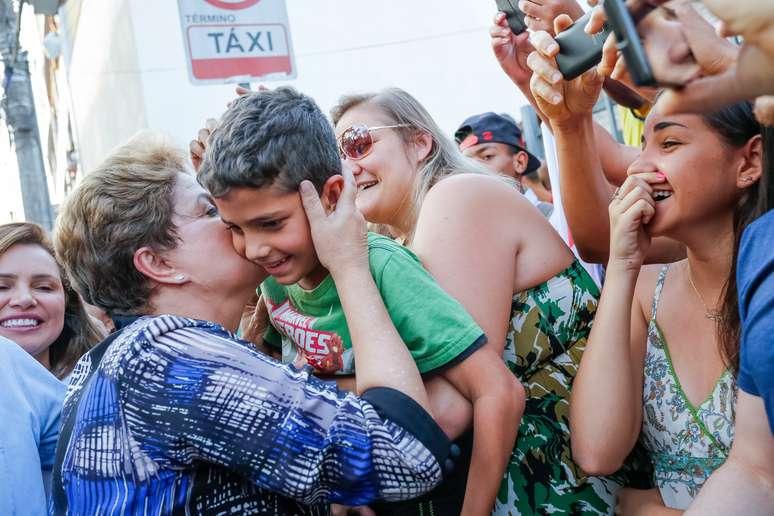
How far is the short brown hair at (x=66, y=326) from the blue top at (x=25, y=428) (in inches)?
36.4

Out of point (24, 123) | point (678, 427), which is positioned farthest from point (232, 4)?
point (24, 123)

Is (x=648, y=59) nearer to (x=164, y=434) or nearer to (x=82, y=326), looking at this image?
(x=164, y=434)

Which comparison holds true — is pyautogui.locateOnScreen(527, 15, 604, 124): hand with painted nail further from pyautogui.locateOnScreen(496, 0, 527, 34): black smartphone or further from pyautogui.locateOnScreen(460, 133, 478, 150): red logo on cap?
pyautogui.locateOnScreen(460, 133, 478, 150): red logo on cap

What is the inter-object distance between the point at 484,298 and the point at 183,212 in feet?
2.58

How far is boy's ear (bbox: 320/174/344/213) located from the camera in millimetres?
1951

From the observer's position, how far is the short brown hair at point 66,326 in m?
3.43

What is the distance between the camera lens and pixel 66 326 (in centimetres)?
356

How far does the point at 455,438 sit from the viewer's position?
6.14 feet

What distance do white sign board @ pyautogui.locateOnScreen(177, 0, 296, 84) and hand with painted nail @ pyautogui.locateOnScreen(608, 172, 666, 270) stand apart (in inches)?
145

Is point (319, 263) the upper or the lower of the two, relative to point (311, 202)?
lower

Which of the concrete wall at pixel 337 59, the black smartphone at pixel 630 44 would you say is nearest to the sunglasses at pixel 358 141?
the black smartphone at pixel 630 44

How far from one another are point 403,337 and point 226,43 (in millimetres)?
3997

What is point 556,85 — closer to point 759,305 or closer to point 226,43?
point 759,305

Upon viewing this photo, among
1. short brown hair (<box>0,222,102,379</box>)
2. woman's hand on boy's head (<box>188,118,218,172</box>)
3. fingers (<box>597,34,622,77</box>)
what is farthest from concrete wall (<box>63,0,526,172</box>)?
fingers (<box>597,34,622,77</box>)
